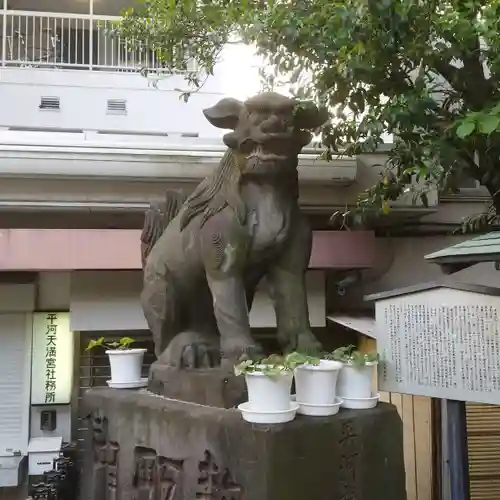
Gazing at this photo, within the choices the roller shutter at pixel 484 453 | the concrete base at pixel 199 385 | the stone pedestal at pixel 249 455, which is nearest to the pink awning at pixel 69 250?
the roller shutter at pixel 484 453

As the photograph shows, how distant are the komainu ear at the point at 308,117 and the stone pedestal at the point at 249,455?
5.39ft

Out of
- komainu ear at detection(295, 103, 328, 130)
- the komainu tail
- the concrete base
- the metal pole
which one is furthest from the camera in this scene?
the komainu tail

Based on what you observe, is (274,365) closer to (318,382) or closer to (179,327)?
(318,382)

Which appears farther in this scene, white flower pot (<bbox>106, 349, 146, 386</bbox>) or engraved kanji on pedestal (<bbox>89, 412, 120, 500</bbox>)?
white flower pot (<bbox>106, 349, 146, 386</bbox>)

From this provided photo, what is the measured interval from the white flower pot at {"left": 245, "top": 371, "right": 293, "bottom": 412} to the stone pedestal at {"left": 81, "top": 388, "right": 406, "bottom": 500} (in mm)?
98

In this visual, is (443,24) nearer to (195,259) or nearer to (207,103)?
(195,259)

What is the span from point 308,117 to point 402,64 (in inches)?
47.6

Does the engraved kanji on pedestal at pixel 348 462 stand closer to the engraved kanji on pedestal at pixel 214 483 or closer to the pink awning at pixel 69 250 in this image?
the engraved kanji on pedestal at pixel 214 483

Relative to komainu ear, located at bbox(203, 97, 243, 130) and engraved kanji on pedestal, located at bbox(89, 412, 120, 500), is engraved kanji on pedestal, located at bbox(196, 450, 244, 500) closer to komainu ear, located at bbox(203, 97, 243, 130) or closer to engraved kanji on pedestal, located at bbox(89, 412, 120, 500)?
engraved kanji on pedestal, located at bbox(89, 412, 120, 500)

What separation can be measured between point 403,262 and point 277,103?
4274 millimetres

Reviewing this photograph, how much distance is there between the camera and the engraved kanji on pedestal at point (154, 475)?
3320 mm

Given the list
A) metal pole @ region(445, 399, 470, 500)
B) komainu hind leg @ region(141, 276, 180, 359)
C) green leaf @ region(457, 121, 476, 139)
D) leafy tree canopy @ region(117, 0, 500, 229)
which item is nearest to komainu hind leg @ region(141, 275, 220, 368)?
komainu hind leg @ region(141, 276, 180, 359)

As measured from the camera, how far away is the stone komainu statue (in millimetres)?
3369

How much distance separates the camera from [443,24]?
3807 millimetres
